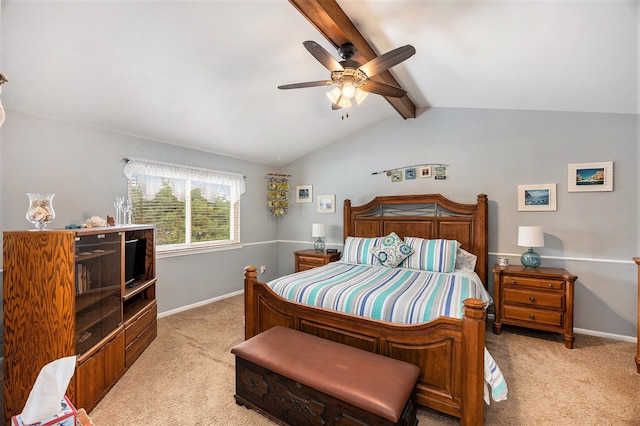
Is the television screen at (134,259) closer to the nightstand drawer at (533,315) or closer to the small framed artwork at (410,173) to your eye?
the small framed artwork at (410,173)

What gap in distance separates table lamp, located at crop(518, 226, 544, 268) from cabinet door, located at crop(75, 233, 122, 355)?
4.15 metres

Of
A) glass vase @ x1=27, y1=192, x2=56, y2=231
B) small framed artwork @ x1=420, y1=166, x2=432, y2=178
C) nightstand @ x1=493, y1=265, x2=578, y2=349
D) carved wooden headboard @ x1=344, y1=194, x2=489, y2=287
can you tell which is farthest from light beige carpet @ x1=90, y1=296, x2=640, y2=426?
small framed artwork @ x1=420, y1=166, x2=432, y2=178

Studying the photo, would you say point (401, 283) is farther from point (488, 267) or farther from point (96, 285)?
point (96, 285)

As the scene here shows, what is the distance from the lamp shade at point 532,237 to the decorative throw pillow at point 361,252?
1641mm

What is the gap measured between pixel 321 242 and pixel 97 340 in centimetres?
323

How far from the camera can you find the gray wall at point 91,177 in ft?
8.39

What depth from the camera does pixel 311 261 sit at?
14.7ft

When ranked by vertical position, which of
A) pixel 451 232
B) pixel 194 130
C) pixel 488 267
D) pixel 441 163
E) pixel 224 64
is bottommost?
pixel 488 267

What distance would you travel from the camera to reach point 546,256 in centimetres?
336

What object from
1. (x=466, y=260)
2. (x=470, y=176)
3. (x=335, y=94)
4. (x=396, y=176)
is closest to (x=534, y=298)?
(x=466, y=260)

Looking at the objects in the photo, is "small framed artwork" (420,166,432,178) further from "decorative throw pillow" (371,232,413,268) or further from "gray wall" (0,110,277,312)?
"gray wall" (0,110,277,312)

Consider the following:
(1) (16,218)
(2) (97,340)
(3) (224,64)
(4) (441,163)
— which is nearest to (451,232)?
(4) (441,163)

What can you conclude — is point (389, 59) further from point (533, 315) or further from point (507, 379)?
point (533, 315)

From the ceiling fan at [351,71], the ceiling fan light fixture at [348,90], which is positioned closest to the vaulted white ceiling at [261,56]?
the ceiling fan at [351,71]
